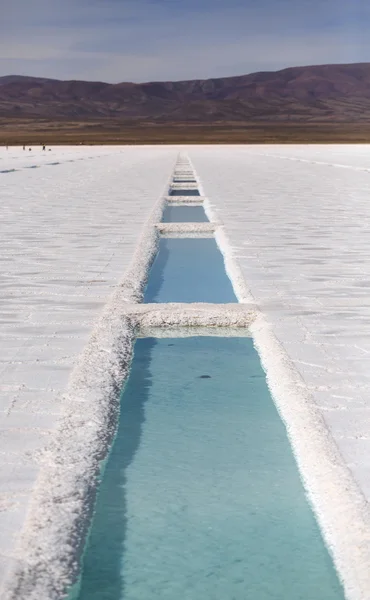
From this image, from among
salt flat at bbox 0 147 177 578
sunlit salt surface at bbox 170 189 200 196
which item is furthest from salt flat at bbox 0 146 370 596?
sunlit salt surface at bbox 170 189 200 196

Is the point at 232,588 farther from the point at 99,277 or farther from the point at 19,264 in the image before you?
the point at 19,264

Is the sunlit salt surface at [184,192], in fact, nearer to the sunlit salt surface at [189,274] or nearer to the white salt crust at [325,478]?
the sunlit salt surface at [189,274]

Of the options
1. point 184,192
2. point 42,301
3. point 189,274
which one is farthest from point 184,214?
point 42,301

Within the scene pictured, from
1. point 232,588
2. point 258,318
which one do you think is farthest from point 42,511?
point 258,318

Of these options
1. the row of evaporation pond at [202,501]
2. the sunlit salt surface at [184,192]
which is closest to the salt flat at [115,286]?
the row of evaporation pond at [202,501]

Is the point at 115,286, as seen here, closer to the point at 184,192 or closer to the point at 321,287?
the point at 321,287

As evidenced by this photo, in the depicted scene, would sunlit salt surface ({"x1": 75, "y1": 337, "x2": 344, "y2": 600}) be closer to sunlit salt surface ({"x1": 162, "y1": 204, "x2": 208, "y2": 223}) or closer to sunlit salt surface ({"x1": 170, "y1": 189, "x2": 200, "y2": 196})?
sunlit salt surface ({"x1": 162, "y1": 204, "x2": 208, "y2": 223})

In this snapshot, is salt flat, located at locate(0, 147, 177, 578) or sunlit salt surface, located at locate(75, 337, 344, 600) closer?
sunlit salt surface, located at locate(75, 337, 344, 600)
